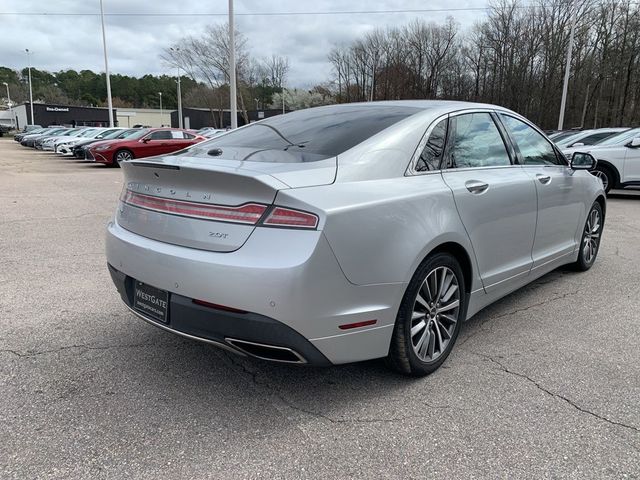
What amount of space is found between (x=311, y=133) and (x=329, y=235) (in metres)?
1.15

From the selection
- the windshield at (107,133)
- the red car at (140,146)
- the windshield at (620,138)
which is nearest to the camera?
the windshield at (620,138)

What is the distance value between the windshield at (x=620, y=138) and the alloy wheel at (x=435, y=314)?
35.2 ft

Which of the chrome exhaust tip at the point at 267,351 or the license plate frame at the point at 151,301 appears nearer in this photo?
the chrome exhaust tip at the point at 267,351

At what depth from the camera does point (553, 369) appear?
3191 millimetres

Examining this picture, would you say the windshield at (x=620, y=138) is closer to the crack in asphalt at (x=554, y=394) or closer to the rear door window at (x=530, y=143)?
the rear door window at (x=530, y=143)

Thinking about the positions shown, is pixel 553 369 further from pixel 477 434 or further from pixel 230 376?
pixel 230 376

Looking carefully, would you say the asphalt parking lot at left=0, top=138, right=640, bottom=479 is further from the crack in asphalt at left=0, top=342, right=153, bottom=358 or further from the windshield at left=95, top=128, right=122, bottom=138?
the windshield at left=95, top=128, right=122, bottom=138

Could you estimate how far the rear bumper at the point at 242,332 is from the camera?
2.36 m

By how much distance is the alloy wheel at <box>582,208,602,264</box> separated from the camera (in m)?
5.24

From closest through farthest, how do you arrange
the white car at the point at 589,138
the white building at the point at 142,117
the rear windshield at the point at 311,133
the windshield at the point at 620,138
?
the rear windshield at the point at 311,133 < the windshield at the point at 620,138 < the white car at the point at 589,138 < the white building at the point at 142,117

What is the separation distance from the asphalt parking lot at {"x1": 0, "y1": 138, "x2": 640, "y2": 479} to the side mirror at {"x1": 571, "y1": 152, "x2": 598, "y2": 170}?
1275mm

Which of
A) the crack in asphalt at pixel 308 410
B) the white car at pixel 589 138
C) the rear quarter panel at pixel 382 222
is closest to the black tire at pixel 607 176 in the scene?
the white car at pixel 589 138

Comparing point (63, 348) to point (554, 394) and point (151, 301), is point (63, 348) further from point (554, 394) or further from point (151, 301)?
point (554, 394)

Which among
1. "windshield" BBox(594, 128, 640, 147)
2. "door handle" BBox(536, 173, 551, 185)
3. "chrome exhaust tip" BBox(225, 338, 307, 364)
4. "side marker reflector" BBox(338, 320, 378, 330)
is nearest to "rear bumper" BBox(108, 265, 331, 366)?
"chrome exhaust tip" BBox(225, 338, 307, 364)
